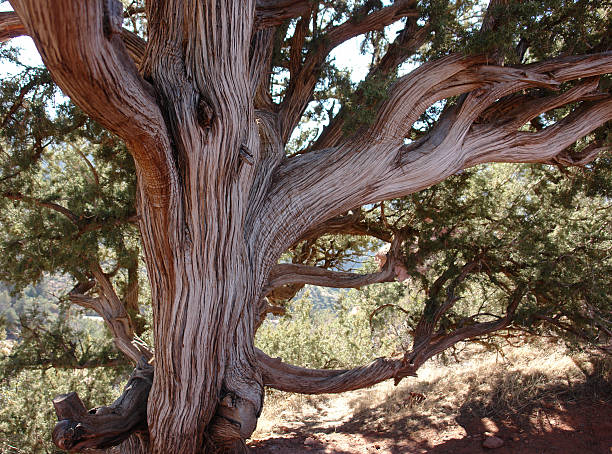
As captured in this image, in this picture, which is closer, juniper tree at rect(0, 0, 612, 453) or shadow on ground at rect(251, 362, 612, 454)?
juniper tree at rect(0, 0, 612, 453)

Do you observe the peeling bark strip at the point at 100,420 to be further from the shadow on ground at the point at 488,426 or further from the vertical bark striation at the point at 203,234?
the shadow on ground at the point at 488,426

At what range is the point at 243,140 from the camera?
3.70 metres

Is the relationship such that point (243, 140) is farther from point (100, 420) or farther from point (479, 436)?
point (479, 436)

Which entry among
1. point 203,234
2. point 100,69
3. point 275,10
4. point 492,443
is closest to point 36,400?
point 203,234

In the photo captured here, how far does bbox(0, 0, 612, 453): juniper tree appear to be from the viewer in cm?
313

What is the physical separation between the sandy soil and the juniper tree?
0.89 metres

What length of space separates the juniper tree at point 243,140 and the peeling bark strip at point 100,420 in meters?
0.01

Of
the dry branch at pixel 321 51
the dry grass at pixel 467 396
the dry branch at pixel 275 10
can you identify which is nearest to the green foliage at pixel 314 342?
the dry grass at pixel 467 396

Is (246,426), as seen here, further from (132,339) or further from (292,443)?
(132,339)

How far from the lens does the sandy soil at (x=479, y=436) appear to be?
15.8 feet

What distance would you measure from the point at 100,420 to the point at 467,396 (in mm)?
4687

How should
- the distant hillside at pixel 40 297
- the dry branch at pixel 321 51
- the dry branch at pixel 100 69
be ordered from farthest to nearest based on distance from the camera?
the distant hillside at pixel 40 297
the dry branch at pixel 321 51
the dry branch at pixel 100 69

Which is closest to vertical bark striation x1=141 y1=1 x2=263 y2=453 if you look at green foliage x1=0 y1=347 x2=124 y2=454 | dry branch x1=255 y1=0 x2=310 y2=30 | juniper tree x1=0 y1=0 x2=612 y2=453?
juniper tree x1=0 y1=0 x2=612 y2=453

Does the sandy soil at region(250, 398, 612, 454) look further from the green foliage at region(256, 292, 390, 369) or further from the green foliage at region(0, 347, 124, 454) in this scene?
the green foliage at region(0, 347, 124, 454)
